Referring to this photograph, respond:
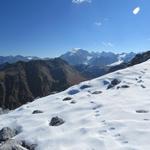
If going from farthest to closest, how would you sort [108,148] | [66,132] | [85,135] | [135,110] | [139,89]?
[139,89]
[135,110]
[66,132]
[85,135]
[108,148]

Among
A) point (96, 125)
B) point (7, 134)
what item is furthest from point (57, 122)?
point (7, 134)

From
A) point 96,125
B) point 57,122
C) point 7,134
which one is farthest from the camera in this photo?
point 57,122

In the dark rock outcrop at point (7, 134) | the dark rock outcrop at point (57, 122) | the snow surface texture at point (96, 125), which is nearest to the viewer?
the snow surface texture at point (96, 125)

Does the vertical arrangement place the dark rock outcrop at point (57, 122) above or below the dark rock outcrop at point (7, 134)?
above

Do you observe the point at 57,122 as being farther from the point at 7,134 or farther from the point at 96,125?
the point at 7,134

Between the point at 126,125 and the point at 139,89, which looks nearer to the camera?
the point at 126,125

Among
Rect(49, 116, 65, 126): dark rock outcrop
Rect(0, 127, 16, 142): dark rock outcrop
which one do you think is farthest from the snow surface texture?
Rect(0, 127, 16, 142): dark rock outcrop

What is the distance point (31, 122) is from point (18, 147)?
5.92m

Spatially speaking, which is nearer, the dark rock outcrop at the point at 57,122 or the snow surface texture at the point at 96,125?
the snow surface texture at the point at 96,125

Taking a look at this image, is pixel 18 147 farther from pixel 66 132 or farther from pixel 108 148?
pixel 108 148

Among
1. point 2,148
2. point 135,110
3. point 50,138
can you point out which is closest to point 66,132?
point 50,138

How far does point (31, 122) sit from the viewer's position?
68.7 ft

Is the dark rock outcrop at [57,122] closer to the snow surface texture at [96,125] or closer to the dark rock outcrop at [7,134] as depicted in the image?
the snow surface texture at [96,125]

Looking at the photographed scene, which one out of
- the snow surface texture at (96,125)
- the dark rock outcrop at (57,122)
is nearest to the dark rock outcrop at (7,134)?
the snow surface texture at (96,125)
